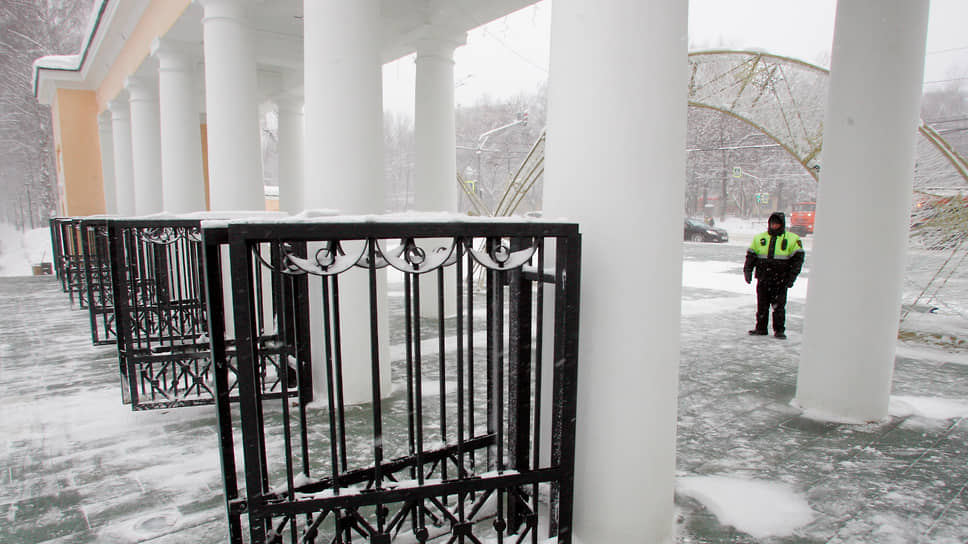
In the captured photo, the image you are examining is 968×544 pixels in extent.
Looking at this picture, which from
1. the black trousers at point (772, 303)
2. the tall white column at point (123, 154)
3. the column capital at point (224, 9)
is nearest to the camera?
the column capital at point (224, 9)

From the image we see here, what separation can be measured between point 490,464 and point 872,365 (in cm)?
376

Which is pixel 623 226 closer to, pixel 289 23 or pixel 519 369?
pixel 519 369

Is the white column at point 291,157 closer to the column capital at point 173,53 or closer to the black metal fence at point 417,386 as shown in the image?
the column capital at point 173,53

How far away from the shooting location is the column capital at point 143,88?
13.0m

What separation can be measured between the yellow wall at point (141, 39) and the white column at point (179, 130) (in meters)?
0.55

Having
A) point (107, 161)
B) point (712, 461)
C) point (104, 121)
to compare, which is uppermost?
point (104, 121)

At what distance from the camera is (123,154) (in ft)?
54.7

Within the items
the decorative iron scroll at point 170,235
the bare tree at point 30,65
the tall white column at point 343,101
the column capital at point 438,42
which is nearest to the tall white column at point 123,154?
the column capital at point 438,42

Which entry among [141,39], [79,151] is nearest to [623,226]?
[141,39]

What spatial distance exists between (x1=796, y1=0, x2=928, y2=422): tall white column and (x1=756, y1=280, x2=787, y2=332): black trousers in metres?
3.08

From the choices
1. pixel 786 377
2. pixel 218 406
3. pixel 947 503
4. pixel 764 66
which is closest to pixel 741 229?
pixel 764 66

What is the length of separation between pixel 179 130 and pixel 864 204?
10.1 meters

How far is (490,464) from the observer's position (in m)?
3.36

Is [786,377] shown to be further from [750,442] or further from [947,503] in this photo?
[947,503]
